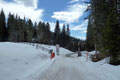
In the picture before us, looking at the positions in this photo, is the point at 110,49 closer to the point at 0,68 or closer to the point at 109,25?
the point at 109,25

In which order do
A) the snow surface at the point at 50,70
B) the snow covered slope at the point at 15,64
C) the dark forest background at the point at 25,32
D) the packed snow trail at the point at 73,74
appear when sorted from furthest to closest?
the dark forest background at the point at 25,32 → the snow covered slope at the point at 15,64 → the snow surface at the point at 50,70 → the packed snow trail at the point at 73,74

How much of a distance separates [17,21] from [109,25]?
56.6 m

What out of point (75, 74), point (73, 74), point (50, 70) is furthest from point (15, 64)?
point (75, 74)

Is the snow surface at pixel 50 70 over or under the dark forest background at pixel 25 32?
under

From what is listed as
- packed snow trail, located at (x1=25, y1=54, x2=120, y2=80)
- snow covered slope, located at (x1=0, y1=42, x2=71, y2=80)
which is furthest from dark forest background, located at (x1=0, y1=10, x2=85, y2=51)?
packed snow trail, located at (x1=25, y1=54, x2=120, y2=80)

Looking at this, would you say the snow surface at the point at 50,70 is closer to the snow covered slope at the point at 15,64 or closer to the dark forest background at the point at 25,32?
the snow covered slope at the point at 15,64

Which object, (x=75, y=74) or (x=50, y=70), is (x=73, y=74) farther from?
(x=50, y=70)

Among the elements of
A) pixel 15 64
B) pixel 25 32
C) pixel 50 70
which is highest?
pixel 25 32

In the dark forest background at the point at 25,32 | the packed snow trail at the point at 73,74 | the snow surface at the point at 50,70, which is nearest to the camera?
the packed snow trail at the point at 73,74

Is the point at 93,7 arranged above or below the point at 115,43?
above

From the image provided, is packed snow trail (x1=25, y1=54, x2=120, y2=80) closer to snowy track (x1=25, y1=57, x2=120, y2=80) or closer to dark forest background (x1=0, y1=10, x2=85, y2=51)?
snowy track (x1=25, y1=57, x2=120, y2=80)

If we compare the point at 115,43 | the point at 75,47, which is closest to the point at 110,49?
the point at 115,43

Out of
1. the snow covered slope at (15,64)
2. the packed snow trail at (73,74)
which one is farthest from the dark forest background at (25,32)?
the packed snow trail at (73,74)

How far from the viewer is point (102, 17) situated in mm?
12805
